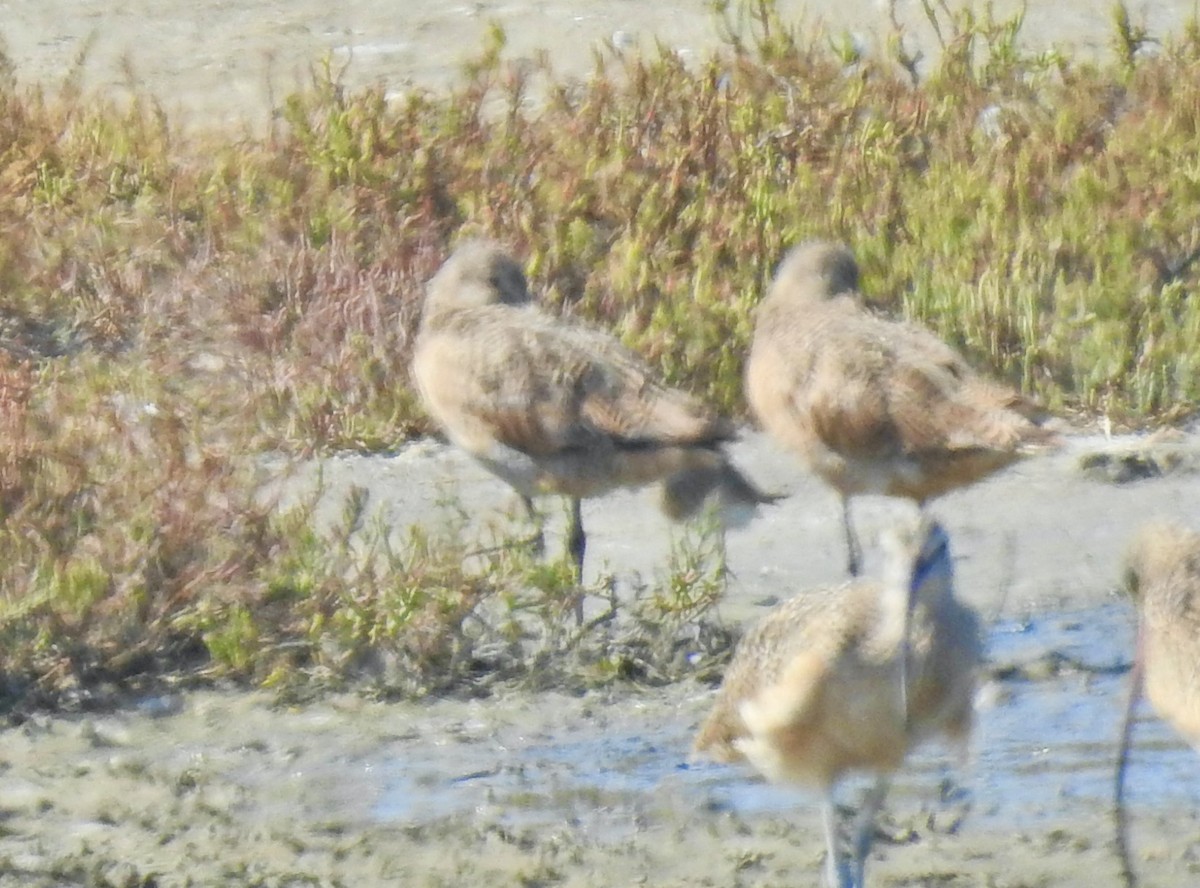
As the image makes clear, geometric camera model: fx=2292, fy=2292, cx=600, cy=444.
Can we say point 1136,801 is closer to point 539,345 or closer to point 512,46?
point 539,345

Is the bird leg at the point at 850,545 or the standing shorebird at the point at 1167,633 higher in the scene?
the standing shorebird at the point at 1167,633

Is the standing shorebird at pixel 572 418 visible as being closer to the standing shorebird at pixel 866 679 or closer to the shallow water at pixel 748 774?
the shallow water at pixel 748 774

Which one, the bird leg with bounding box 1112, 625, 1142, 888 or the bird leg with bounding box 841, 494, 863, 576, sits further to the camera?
the bird leg with bounding box 841, 494, 863, 576

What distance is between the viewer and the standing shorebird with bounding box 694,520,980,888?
15.7 ft

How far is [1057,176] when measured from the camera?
10156mm

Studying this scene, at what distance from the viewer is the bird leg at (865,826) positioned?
16.5 ft

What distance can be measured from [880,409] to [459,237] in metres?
3.49

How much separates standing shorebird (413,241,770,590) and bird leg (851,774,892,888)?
6.09 ft

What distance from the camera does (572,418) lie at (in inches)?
272

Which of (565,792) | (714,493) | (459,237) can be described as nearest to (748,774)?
(565,792)

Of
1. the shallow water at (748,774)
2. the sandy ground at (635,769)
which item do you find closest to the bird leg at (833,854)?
the sandy ground at (635,769)

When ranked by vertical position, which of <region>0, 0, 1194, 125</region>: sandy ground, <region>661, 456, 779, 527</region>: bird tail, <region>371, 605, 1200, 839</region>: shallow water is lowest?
<region>371, 605, 1200, 839</region>: shallow water

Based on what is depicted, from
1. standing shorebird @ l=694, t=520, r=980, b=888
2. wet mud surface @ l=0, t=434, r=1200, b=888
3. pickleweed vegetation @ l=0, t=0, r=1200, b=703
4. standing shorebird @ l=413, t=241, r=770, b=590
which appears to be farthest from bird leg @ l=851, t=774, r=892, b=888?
standing shorebird @ l=413, t=241, r=770, b=590

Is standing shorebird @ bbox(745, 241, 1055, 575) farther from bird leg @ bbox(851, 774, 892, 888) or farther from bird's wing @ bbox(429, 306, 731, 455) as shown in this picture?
bird leg @ bbox(851, 774, 892, 888)
